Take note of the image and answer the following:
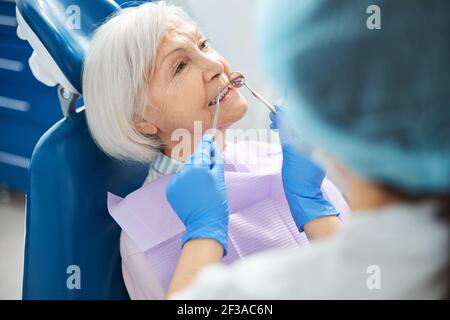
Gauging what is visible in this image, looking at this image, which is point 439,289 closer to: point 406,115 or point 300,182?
point 406,115

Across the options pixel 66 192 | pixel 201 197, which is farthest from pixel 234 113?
pixel 66 192

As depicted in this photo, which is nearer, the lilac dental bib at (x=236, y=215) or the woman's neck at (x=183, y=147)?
the lilac dental bib at (x=236, y=215)

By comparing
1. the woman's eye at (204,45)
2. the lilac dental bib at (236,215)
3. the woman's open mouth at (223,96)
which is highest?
the woman's eye at (204,45)

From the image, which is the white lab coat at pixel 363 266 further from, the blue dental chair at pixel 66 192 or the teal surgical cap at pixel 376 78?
the blue dental chair at pixel 66 192

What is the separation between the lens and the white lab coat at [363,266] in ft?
2.10

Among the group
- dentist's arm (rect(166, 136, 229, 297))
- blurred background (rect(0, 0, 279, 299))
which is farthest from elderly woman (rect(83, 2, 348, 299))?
blurred background (rect(0, 0, 279, 299))

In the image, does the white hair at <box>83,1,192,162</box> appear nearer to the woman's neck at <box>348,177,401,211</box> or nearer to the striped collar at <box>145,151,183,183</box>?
the striped collar at <box>145,151,183,183</box>

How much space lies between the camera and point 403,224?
2.10 feet

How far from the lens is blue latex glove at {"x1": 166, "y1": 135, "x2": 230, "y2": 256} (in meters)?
1.00

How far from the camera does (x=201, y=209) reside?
101 centimetres

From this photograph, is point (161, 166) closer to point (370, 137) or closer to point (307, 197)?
point (307, 197)

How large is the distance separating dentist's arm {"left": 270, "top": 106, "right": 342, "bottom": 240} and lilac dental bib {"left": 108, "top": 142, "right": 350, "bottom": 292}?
10 centimetres

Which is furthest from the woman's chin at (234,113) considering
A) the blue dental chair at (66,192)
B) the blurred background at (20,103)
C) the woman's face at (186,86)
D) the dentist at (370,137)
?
the dentist at (370,137)
